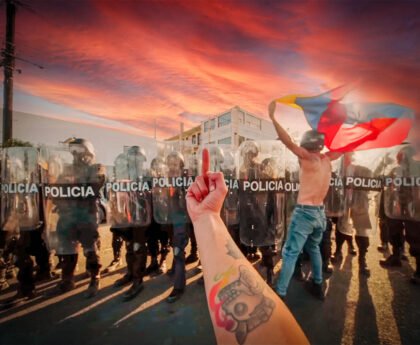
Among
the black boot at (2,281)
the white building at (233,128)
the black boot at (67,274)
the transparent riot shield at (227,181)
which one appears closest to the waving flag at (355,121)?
the white building at (233,128)

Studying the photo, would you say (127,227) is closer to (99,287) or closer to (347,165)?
(99,287)

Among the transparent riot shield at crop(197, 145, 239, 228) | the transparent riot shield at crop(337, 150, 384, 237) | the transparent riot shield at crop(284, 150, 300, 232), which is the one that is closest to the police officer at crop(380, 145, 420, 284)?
the transparent riot shield at crop(337, 150, 384, 237)

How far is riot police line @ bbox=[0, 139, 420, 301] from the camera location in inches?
123

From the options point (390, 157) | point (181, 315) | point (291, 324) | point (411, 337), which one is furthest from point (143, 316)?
point (390, 157)

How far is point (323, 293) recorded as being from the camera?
3.11m

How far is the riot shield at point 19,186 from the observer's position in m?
3.15

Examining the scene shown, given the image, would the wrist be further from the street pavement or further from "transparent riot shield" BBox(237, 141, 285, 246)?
"transparent riot shield" BBox(237, 141, 285, 246)

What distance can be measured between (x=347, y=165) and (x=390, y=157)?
62cm

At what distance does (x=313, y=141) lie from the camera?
2.99 meters

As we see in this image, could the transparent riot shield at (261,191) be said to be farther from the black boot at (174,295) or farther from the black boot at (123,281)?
the black boot at (123,281)

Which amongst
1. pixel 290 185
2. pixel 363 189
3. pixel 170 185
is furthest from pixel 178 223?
pixel 363 189

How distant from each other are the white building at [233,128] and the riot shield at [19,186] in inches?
109

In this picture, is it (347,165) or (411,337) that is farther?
(347,165)

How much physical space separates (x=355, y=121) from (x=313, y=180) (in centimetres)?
155
